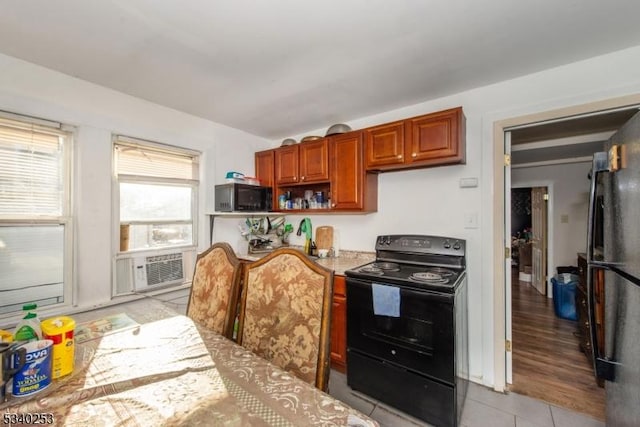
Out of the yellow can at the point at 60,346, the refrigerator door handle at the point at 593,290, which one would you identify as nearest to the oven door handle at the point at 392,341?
the refrigerator door handle at the point at 593,290

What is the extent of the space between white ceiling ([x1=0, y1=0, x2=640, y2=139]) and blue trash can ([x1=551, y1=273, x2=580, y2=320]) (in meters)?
3.11

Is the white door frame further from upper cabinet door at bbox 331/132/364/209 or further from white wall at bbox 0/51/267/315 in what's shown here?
white wall at bbox 0/51/267/315

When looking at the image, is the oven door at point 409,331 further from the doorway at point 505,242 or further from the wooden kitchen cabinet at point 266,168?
the wooden kitchen cabinet at point 266,168

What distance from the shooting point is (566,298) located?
11.4 ft

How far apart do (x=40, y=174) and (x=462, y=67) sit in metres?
3.05

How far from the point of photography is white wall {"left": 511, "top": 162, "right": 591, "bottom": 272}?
13.7 feet

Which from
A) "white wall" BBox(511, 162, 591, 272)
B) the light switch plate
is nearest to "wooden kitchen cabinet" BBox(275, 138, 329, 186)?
the light switch plate

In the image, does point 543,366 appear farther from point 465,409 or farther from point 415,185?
point 415,185

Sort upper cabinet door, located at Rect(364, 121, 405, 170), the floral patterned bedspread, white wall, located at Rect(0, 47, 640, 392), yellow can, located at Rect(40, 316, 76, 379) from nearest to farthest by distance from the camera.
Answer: the floral patterned bedspread → yellow can, located at Rect(40, 316, 76, 379) → white wall, located at Rect(0, 47, 640, 392) → upper cabinet door, located at Rect(364, 121, 405, 170)

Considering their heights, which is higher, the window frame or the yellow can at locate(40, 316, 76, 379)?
the window frame

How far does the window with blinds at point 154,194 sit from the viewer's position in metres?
2.28

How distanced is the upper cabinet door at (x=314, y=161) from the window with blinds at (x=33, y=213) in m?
1.90

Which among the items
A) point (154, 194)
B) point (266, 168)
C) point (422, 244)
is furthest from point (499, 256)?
point (154, 194)

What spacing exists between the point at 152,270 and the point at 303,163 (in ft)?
5.77
